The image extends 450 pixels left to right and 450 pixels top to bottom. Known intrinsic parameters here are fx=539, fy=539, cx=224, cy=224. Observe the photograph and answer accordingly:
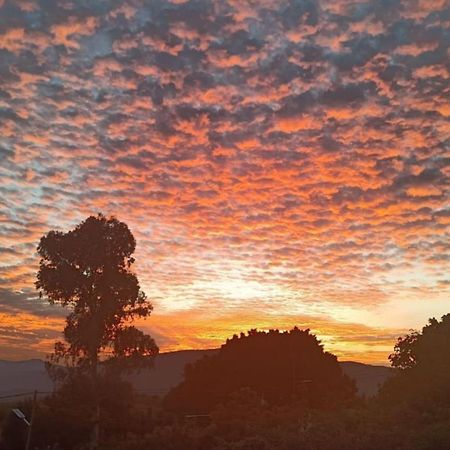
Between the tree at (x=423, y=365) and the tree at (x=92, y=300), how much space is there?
877 inches

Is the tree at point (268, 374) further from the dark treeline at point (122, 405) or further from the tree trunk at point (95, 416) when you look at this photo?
the tree trunk at point (95, 416)

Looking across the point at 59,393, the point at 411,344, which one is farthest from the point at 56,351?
the point at 411,344

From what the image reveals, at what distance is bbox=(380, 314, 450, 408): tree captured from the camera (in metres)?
42.5

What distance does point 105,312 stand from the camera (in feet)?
111

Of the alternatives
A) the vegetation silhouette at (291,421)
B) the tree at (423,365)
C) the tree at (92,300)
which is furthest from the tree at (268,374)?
the tree at (92,300)

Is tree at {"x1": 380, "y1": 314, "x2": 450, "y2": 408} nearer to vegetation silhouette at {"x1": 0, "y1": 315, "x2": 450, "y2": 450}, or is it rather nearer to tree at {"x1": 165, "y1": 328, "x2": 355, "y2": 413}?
vegetation silhouette at {"x1": 0, "y1": 315, "x2": 450, "y2": 450}

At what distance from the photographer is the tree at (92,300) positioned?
33.5m

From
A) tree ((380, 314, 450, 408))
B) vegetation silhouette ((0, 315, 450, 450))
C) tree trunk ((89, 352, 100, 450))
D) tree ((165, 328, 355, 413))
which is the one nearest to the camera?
vegetation silhouette ((0, 315, 450, 450))

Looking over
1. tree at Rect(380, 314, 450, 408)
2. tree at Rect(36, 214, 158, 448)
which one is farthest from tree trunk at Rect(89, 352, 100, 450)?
tree at Rect(380, 314, 450, 408)

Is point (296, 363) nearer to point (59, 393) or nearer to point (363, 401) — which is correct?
point (363, 401)

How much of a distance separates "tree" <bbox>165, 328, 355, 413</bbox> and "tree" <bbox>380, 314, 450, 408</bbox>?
5500 millimetres

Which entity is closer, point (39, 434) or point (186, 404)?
point (39, 434)

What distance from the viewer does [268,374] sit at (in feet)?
174

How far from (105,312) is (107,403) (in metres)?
5.54
